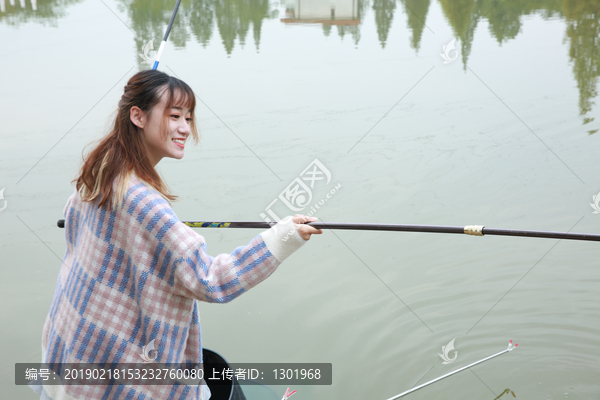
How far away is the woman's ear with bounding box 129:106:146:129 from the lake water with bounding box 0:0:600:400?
204 millimetres

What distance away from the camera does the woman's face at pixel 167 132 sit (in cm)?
145

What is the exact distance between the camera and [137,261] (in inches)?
Result: 52.1

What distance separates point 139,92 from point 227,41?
759 centimetres

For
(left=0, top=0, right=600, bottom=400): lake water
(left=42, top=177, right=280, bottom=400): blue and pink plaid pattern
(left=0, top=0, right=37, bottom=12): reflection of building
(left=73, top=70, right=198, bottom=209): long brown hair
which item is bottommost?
(left=0, top=0, right=600, bottom=400): lake water

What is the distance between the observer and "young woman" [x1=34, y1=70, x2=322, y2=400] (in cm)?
130

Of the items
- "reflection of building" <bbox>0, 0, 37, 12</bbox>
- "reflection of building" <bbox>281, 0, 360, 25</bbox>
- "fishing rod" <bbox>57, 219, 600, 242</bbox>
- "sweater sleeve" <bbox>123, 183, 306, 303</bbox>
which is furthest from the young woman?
"reflection of building" <bbox>0, 0, 37, 12</bbox>

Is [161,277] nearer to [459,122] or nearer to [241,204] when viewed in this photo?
[241,204]

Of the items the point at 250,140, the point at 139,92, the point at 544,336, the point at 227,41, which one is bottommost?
the point at 544,336

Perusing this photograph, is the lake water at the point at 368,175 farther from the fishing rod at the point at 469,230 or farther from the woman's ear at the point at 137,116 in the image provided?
the fishing rod at the point at 469,230

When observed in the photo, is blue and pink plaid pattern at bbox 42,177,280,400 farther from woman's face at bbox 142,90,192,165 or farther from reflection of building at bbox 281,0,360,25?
reflection of building at bbox 281,0,360,25

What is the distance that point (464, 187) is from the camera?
4414 mm

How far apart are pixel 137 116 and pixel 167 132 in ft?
0.28

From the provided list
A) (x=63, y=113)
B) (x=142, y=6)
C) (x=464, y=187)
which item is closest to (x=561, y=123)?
(x=464, y=187)

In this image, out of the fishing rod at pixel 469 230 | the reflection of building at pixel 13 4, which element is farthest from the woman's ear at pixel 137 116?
the reflection of building at pixel 13 4
